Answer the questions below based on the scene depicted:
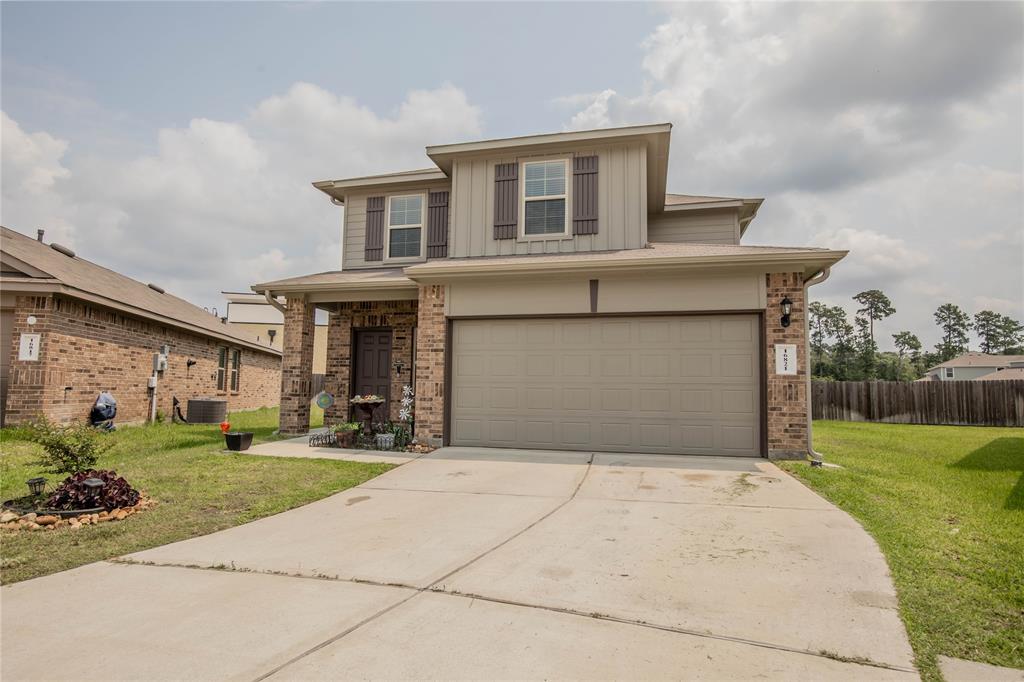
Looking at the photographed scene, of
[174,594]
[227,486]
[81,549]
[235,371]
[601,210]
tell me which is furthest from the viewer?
[235,371]

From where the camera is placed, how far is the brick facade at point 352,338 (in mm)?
12336

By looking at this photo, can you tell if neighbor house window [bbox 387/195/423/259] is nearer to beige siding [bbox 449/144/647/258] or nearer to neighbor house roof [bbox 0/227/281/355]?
beige siding [bbox 449/144/647/258]

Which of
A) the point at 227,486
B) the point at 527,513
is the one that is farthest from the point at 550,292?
the point at 227,486

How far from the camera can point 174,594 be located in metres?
3.45

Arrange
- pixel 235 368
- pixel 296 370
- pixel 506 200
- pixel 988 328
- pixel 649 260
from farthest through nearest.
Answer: pixel 988 328, pixel 235 368, pixel 296 370, pixel 506 200, pixel 649 260

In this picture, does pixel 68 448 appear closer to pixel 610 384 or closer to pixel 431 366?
pixel 431 366

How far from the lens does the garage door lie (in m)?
8.64

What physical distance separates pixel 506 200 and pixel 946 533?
8.65 m

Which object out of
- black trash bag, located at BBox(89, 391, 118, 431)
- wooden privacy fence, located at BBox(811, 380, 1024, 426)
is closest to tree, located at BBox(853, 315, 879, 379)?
wooden privacy fence, located at BBox(811, 380, 1024, 426)

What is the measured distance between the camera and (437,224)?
12.4 meters

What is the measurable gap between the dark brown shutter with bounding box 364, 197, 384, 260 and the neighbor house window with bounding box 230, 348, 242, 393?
9.35 meters

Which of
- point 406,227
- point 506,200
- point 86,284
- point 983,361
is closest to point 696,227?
point 506,200

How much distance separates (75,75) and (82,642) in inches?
373

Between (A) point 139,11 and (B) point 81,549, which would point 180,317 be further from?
→ (B) point 81,549
